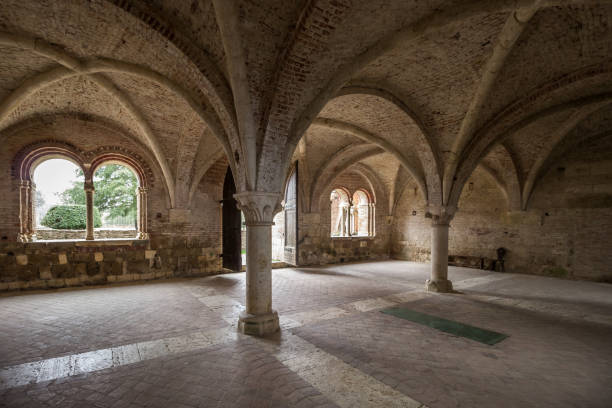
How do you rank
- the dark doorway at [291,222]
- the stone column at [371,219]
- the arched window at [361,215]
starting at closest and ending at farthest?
the dark doorway at [291,222]
the stone column at [371,219]
the arched window at [361,215]

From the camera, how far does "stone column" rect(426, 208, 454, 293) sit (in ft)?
23.9

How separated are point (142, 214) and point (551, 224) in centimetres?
1271

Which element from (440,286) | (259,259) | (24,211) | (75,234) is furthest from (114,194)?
(440,286)

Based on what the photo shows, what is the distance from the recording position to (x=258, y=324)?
442 centimetres

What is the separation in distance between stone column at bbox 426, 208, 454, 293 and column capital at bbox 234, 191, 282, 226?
4621 mm

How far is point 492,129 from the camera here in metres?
6.65

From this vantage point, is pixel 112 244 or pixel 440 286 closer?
pixel 440 286

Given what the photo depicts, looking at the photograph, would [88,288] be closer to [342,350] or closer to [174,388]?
[174,388]

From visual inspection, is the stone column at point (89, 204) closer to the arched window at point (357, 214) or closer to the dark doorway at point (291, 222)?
the dark doorway at point (291, 222)

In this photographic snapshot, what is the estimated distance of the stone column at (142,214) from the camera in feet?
28.4

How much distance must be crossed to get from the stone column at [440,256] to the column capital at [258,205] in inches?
182

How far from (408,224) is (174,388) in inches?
475

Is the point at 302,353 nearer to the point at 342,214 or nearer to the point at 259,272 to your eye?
the point at 259,272

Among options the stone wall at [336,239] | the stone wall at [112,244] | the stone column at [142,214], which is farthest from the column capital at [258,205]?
the stone wall at [336,239]
